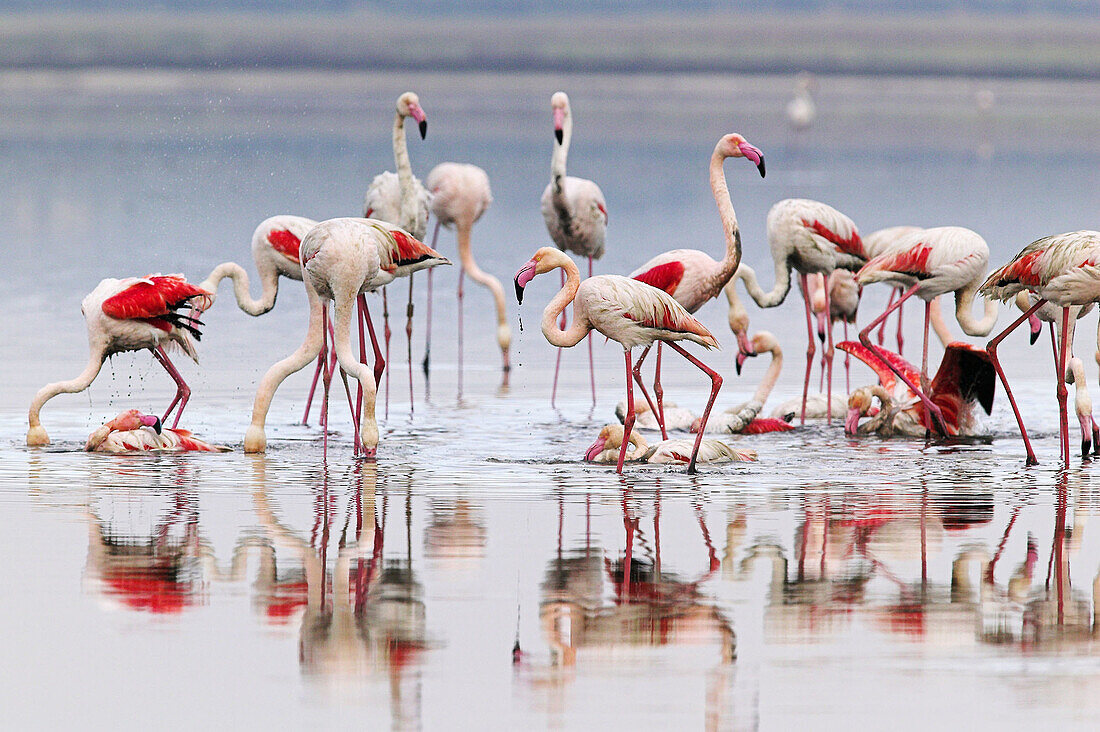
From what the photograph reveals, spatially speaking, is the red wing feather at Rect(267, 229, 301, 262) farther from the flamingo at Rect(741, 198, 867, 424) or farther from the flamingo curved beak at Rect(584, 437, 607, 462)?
the flamingo at Rect(741, 198, 867, 424)

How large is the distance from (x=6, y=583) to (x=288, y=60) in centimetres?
8297

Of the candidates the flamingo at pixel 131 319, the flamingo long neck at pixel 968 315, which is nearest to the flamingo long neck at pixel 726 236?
the flamingo long neck at pixel 968 315

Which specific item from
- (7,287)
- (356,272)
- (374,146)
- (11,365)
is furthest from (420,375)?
(374,146)

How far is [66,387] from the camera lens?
8867mm

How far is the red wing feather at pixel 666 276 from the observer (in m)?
9.48

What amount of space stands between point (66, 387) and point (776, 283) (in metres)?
3.85

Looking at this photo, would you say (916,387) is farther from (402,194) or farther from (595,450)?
(402,194)

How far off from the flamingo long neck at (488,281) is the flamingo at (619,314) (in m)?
4.20

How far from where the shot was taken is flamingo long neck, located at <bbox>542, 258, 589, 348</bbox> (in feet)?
27.5

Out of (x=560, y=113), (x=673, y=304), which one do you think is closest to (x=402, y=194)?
(x=560, y=113)

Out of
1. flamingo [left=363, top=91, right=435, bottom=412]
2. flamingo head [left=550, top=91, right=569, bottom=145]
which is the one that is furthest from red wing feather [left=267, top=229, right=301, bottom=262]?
flamingo head [left=550, top=91, right=569, bottom=145]

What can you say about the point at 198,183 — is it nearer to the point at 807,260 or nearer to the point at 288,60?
the point at 807,260

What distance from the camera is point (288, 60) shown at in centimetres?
8681

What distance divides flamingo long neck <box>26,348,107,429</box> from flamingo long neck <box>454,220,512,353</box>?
4104mm
